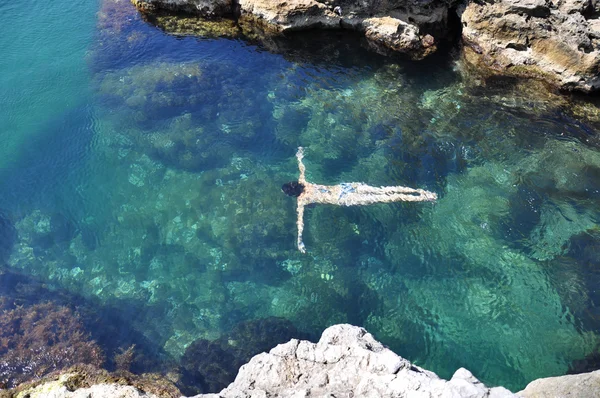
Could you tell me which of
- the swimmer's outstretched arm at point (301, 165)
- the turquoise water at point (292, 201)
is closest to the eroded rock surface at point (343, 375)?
the turquoise water at point (292, 201)

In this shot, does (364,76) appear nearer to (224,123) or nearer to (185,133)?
(224,123)

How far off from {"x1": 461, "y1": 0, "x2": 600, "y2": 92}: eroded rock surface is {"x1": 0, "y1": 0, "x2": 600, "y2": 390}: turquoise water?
1119 mm

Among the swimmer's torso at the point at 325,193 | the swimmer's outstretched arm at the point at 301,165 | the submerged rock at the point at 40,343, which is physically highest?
the swimmer's outstretched arm at the point at 301,165

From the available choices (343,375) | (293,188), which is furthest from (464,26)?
(343,375)

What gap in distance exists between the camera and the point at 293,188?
53.0ft

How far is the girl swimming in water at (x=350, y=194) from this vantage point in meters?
15.6

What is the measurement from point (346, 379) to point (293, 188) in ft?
29.2

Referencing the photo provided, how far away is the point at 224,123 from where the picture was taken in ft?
60.6

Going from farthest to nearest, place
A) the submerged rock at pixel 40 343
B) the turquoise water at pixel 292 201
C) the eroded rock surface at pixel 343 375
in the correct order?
the turquoise water at pixel 292 201, the submerged rock at pixel 40 343, the eroded rock surface at pixel 343 375

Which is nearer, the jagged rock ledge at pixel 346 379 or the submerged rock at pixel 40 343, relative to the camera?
the jagged rock ledge at pixel 346 379

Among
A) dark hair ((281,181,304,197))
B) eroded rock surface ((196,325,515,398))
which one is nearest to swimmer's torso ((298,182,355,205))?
dark hair ((281,181,304,197))

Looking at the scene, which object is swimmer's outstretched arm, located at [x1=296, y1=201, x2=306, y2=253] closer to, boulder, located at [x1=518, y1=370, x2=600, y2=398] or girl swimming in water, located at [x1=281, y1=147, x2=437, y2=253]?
girl swimming in water, located at [x1=281, y1=147, x2=437, y2=253]

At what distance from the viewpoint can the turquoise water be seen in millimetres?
13070

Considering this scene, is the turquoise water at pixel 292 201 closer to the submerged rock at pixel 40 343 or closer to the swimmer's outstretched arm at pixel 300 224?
the swimmer's outstretched arm at pixel 300 224
